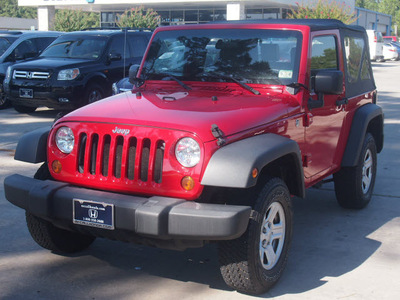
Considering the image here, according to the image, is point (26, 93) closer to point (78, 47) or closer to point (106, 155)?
point (78, 47)

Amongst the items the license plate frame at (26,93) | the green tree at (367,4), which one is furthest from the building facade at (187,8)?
the green tree at (367,4)

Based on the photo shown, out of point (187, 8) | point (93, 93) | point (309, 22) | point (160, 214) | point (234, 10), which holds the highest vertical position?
point (187, 8)

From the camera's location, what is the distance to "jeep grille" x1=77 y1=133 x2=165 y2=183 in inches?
154

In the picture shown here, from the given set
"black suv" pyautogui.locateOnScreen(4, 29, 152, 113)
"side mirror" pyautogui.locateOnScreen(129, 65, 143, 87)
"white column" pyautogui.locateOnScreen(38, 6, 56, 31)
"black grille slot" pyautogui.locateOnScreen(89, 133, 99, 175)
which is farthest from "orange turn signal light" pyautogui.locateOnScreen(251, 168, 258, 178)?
"white column" pyautogui.locateOnScreen(38, 6, 56, 31)

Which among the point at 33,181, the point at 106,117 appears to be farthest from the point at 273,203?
the point at 33,181

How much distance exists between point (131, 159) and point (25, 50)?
11233 millimetres

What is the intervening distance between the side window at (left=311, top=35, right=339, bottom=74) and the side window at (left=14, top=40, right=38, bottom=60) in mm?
10173

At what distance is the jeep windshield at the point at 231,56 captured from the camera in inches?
195

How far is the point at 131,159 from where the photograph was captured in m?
4.00

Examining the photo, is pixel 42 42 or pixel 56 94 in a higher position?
pixel 42 42

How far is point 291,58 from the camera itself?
4957mm

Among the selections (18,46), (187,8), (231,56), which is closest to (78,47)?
(18,46)

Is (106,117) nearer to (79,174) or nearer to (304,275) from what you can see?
(79,174)

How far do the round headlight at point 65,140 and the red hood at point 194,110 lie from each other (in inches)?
3.4
